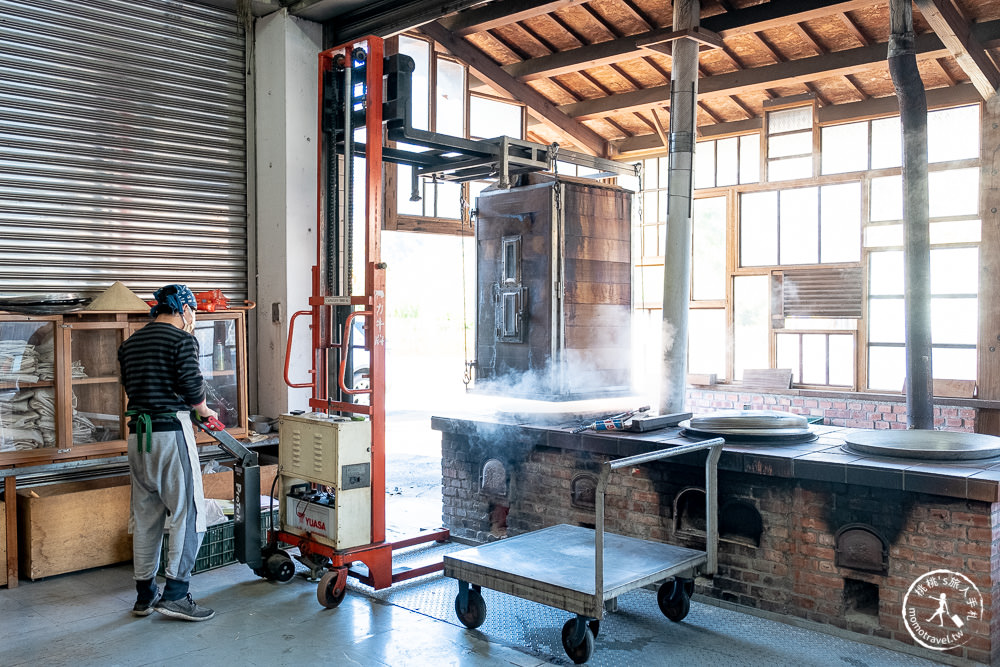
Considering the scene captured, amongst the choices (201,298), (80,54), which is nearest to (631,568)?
(201,298)

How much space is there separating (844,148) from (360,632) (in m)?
10.6

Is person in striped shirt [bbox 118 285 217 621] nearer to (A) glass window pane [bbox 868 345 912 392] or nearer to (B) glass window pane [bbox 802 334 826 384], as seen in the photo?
(B) glass window pane [bbox 802 334 826 384]

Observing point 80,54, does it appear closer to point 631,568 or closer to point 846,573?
point 631,568

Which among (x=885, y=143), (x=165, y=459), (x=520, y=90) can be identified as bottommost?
(x=165, y=459)

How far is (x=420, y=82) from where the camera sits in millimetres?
11023

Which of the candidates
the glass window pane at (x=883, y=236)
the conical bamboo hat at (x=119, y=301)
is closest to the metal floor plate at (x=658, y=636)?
the conical bamboo hat at (x=119, y=301)

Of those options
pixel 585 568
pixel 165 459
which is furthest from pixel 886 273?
pixel 165 459

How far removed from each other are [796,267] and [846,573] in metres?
8.42

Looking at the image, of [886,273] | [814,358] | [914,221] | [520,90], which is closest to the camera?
[914,221]

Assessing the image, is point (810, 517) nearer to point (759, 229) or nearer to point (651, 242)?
point (759, 229)

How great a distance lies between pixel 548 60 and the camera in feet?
39.2

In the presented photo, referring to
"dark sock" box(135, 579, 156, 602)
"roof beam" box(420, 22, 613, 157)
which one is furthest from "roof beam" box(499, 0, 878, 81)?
"dark sock" box(135, 579, 156, 602)

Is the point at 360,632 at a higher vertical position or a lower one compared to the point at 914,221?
lower

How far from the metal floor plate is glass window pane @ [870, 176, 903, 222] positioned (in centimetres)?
841
